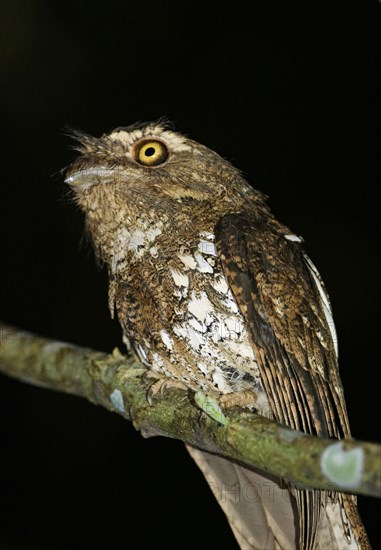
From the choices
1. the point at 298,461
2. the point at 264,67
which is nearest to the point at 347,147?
the point at 264,67

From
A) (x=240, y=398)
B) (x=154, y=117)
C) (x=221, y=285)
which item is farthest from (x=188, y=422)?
(x=154, y=117)

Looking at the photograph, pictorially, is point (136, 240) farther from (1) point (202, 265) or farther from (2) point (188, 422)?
(2) point (188, 422)

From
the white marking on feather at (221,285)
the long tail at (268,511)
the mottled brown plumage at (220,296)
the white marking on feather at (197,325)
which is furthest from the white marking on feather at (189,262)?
the long tail at (268,511)

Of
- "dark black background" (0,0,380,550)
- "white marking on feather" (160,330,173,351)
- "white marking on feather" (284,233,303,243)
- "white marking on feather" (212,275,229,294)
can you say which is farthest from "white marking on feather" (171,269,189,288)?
"dark black background" (0,0,380,550)

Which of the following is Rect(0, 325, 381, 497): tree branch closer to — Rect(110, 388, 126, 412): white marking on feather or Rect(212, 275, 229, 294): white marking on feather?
Rect(110, 388, 126, 412): white marking on feather

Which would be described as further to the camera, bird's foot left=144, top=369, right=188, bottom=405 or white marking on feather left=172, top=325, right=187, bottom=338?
bird's foot left=144, top=369, right=188, bottom=405

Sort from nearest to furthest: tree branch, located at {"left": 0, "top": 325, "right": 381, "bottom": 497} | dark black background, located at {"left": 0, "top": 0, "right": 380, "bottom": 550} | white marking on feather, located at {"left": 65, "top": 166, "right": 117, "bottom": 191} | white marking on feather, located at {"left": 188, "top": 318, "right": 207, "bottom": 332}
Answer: tree branch, located at {"left": 0, "top": 325, "right": 381, "bottom": 497} < white marking on feather, located at {"left": 188, "top": 318, "right": 207, "bottom": 332} < white marking on feather, located at {"left": 65, "top": 166, "right": 117, "bottom": 191} < dark black background, located at {"left": 0, "top": 0, "right": 380, "bottom": 550}
